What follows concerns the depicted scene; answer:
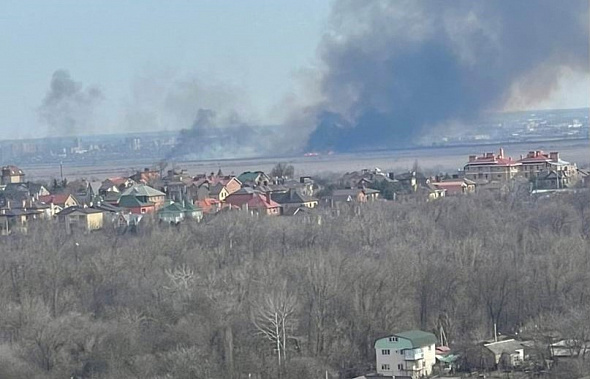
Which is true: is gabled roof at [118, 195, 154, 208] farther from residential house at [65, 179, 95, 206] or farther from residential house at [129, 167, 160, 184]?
residential house at [129, 167, 160, 184]

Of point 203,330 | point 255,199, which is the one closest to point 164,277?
point 203,330

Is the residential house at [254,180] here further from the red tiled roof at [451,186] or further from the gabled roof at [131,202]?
the red tiled roof at [451,186]

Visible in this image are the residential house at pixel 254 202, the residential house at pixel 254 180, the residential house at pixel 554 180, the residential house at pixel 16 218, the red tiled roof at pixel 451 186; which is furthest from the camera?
the residential house at pixel 254 180

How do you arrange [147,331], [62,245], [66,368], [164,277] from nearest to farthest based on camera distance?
[66,368]
[147,331]
[164,277]
[62,245]

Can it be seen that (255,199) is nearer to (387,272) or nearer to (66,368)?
(387,272)

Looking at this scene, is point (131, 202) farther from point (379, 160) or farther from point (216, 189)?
point (379, 160)

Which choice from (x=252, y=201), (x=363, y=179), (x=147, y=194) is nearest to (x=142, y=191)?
(x=147, y=194)

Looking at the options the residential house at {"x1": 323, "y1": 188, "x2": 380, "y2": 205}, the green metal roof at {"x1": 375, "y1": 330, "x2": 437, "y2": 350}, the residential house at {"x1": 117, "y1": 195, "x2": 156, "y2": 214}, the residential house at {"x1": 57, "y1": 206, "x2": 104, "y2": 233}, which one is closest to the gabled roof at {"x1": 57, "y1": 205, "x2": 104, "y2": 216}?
the residential house at {"x1": 57, "y1": 206, "x2": 104, "y2": 233}

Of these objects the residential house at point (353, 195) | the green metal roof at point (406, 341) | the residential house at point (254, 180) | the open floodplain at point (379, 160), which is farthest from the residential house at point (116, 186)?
the green metal roof at point (406, 341)
